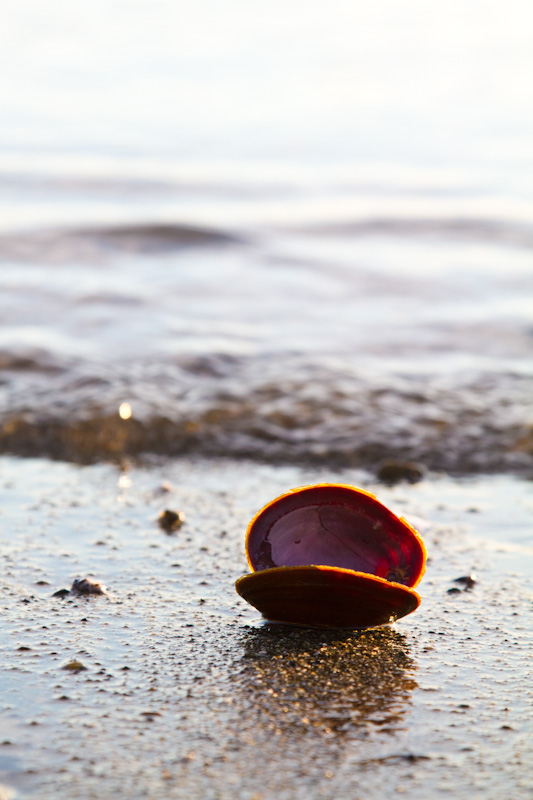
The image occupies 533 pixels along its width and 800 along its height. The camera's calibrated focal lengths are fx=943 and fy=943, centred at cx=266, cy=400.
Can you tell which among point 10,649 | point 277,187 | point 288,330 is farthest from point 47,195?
point 10,649

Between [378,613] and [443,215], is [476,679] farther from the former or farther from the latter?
[443,215]

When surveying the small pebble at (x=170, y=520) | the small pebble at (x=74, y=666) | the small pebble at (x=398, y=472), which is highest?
the small pebble at (x=398, y=472)

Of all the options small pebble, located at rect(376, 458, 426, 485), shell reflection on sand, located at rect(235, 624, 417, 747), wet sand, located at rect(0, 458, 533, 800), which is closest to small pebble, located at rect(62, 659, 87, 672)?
wet sand, located at rect(0, 458, 533, 800)

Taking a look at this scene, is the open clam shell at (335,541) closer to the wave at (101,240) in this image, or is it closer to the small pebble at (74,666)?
the small pebble at (74,666)

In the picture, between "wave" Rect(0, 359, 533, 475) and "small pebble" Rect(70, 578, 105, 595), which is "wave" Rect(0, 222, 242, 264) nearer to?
"wave" Rect(0, 359, 533, 475)

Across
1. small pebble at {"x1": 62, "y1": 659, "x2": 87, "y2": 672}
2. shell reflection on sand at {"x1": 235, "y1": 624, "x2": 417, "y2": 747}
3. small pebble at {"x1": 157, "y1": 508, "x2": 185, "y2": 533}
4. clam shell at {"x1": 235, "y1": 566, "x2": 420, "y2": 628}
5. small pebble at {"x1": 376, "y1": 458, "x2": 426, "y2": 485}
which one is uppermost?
clam shell at {"x1": 235, "y1": 566, "x2": 420, "y2": 628}

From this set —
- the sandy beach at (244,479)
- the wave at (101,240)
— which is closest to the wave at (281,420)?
the sandy beach at (244,479)

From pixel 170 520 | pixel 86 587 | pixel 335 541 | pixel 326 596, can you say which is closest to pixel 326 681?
pixel 326 596
